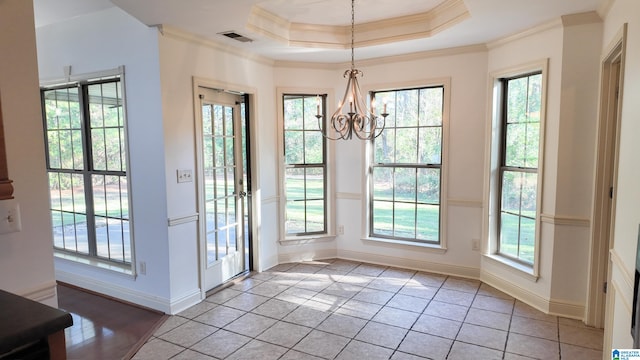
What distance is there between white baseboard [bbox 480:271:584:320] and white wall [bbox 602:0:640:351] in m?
0.93

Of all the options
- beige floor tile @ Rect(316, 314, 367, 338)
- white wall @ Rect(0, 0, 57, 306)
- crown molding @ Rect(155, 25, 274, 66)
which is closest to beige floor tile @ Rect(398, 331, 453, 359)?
beige floor tile @ Rect(316, 314, 367, 338)

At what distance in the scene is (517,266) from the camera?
11.8 feet

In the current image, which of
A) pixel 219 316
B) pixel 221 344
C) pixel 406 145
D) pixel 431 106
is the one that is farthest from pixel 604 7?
pixel 219 316

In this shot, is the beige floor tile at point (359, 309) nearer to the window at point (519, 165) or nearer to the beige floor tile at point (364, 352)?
the beige floor tile at point (364, 352)

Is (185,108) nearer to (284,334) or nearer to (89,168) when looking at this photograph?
(89,168)

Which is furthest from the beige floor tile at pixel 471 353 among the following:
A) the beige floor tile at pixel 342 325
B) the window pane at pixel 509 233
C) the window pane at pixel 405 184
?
the window pane at pixel 405 184

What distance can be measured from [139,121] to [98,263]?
5.29 ft

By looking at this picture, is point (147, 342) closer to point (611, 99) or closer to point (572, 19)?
point (611, 99)

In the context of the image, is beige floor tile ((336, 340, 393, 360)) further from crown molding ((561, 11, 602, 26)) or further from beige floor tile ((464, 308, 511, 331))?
crown molding ((561, 11, 602, 26))

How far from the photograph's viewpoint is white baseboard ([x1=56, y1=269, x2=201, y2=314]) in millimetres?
3322

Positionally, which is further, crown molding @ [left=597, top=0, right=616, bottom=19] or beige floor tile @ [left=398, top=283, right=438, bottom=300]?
beige floor tile @ [left=398, top=283, right=438, bottom=300]

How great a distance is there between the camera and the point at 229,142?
404cm

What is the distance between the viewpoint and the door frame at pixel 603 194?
111 inches

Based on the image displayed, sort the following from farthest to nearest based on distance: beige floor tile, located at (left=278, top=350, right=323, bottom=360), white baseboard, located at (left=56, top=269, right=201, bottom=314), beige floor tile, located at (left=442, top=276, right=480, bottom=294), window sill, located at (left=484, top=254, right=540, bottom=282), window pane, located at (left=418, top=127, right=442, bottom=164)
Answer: window pane, located at (left=418, top=127, right=442, bottom=164)
beige floor tile, located at (left=442, top=276, right=480, bottom=294)
window sill, located at (left=484, top=254, right=540, bottom=282)
white baseboard, located at (left=56, top=269, right=201, bottom=314)
beige floor tile, located at (left=278, top=350, right=323, bottom=360)
